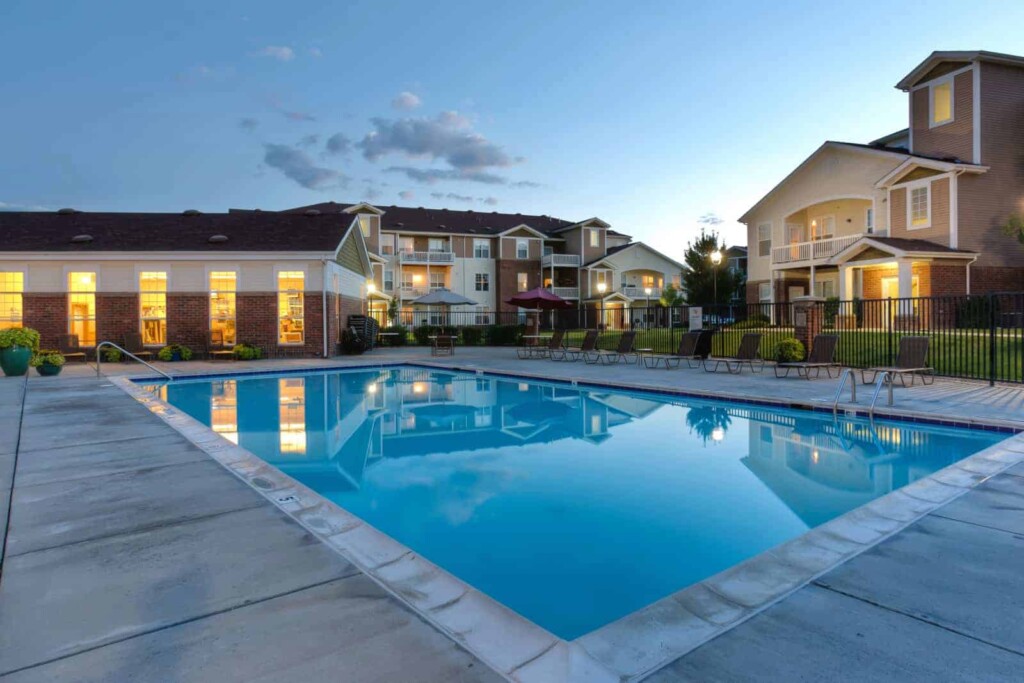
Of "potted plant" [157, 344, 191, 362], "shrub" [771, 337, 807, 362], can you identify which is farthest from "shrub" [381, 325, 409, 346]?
"shrub" [771, 337, 807, 362]

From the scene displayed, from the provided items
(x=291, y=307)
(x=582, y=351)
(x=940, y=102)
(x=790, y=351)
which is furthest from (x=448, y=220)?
(x=790, y=351)

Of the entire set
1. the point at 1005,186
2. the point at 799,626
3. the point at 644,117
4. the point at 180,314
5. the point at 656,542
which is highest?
the point at 644,117

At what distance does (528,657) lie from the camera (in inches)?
94.0

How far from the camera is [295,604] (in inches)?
110

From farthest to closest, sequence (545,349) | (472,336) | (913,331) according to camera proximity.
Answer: (472,336) → (545,349) → (913,331)

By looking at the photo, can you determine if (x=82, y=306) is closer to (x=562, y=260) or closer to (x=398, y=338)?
(x=398, y=338)

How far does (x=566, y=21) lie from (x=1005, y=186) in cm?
1771

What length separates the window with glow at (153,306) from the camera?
19359mm

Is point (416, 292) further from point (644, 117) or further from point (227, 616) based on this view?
point (227, 616)

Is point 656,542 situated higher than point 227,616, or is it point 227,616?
point 227,616

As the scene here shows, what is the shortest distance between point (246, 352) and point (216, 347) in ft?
4.04

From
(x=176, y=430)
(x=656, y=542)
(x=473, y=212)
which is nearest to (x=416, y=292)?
(x=473, y=212)

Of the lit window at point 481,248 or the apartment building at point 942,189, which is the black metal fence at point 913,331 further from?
the lit window at point 481,248

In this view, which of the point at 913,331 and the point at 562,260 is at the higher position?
the point at 562,260
